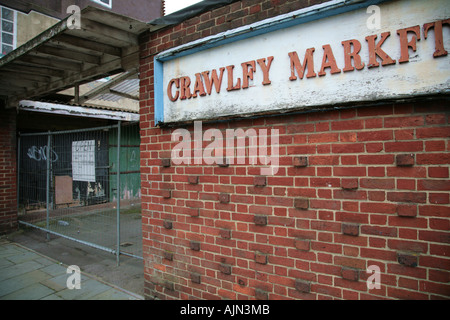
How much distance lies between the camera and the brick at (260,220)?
7.63 ft

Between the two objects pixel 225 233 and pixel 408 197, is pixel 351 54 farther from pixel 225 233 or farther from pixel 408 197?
pixel 225 233

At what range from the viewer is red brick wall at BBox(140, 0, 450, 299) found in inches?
69.1

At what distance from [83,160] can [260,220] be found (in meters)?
4.22

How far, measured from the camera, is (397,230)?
5.97ft

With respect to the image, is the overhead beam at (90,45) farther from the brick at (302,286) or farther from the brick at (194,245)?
the brick at (302,286)

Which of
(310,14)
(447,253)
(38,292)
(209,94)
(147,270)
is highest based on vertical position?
(310,14)

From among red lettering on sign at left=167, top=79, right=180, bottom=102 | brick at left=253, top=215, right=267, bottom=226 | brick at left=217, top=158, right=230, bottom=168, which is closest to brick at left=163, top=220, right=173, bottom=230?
brick at left=217, top=158, right=230, bottom=168

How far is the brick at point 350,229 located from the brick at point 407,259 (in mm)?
292

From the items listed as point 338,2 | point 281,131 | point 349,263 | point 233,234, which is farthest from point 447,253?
point 338,2

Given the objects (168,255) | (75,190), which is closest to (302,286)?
(168,255)

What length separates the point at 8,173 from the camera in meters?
6.37

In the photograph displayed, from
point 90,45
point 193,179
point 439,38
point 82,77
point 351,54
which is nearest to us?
point 439,38
